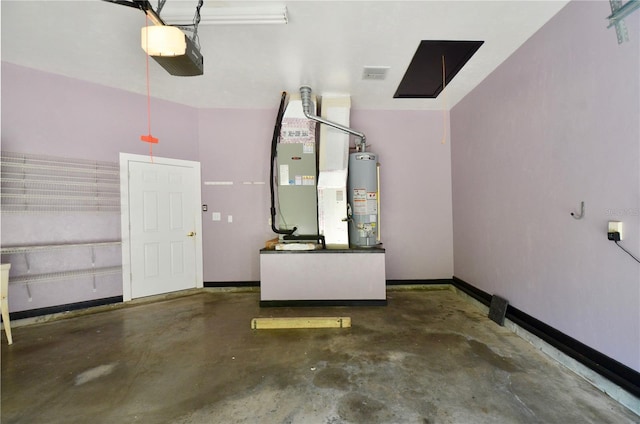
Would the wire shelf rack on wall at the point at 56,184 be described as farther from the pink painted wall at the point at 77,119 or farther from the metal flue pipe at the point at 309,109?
the metal flue pipe at the point at 309,109

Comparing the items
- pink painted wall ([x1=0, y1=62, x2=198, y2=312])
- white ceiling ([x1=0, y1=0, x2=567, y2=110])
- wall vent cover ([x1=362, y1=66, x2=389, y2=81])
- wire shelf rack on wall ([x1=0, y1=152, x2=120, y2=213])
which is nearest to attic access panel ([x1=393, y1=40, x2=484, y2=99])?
white ceiling ([x1=0, y1=0, x2=567, y2=110])

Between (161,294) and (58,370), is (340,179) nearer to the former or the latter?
(161,294)

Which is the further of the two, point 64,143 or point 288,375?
point 64,143

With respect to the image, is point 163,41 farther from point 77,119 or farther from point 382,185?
point 382,185

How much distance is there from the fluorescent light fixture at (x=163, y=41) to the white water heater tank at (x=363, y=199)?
251 cm

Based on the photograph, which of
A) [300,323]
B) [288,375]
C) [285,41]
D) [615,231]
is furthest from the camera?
[300,323]

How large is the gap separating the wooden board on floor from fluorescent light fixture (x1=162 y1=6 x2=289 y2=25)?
296cm

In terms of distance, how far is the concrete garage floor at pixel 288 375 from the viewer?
173cm

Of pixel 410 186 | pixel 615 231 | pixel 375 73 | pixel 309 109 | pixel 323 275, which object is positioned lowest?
pixel 323 275

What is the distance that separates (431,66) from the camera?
10.6 ft

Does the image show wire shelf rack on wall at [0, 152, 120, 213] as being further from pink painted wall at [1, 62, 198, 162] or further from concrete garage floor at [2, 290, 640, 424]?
concrete garage floor at [2, 290, 640, 424]

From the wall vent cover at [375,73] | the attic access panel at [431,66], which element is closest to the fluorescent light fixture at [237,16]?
the wall vent cover at [375,73]

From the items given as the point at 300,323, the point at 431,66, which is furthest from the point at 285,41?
the point at 300,323

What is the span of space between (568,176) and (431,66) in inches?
75.5
